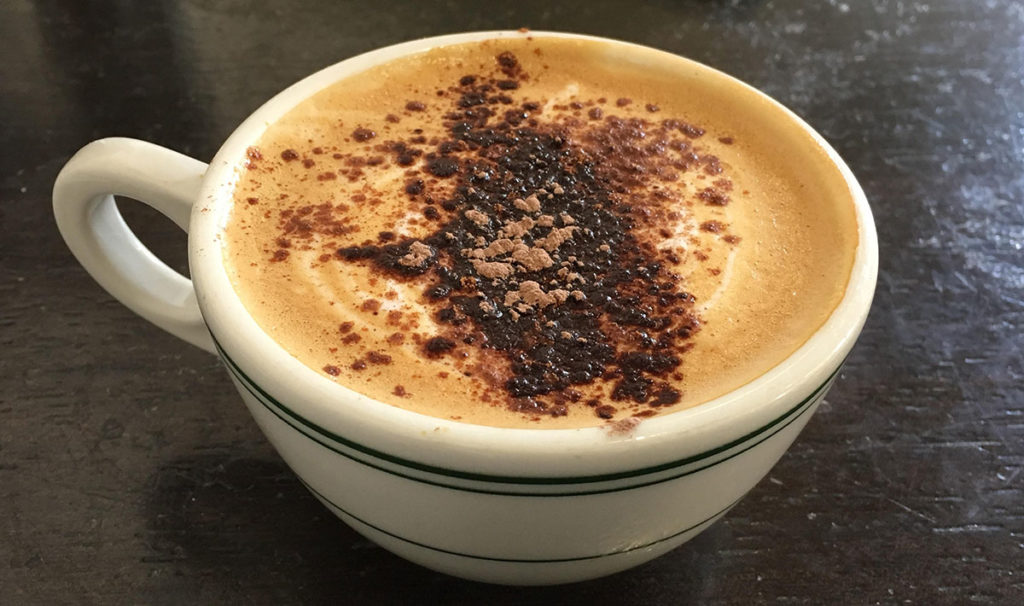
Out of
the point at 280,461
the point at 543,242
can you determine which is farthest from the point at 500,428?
the point at 280,461

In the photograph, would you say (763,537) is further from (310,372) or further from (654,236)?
(310,372)

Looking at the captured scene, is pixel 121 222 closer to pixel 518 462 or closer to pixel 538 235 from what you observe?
pixel 538 235

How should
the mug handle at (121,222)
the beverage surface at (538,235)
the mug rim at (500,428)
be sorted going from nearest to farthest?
the mug rim at (500,428) < the beverage surface at (538,235) < the mug handle at (121,222)

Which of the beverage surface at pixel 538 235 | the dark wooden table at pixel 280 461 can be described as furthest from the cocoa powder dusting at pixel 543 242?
the dark wooden table at pixel 280 461

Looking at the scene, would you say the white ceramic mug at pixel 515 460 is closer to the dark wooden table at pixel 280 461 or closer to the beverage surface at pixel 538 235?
the beverage surface at pixel 538 235

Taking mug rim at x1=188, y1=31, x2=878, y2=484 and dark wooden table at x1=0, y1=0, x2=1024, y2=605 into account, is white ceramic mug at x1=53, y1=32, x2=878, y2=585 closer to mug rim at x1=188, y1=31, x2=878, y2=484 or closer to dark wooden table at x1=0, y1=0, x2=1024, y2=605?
mug rim at x1=188, y1=31, x2=878, y2=484

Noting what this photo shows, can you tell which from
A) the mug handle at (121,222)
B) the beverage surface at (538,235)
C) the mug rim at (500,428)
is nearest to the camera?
the mug rim at (500,428)
